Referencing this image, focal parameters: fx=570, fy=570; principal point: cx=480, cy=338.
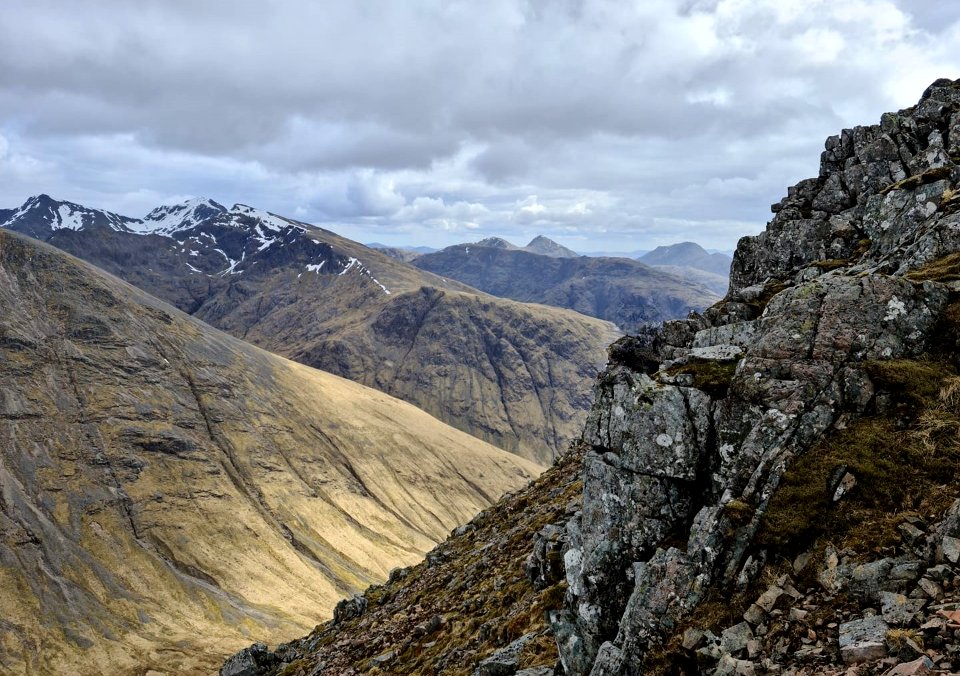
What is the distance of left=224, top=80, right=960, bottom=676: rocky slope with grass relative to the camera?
13.3m

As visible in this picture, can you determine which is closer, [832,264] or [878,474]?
[878,474]

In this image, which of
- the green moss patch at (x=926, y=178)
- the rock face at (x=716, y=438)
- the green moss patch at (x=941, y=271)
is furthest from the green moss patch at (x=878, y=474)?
the green moss patch at (x=926, y=178)

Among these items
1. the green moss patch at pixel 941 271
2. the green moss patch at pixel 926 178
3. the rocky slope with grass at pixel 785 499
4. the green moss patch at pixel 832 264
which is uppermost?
the green moss patch at pixel 926 178

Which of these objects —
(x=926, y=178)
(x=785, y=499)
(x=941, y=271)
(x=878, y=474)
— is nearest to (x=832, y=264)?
(x=926, y=178)

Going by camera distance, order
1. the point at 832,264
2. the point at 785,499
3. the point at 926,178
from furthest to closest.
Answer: the point at 832,264 < the point at 926,178 < the point at 785,499

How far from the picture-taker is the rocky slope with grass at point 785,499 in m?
13.3

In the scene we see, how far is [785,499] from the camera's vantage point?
51.9 feet

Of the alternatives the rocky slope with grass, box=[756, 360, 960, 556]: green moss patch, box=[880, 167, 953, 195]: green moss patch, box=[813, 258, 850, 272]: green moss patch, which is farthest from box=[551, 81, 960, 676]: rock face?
box=[880, 167, 953, 195]: green moss patch

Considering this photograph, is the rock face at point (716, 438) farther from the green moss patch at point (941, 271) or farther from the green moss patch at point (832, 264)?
the green moss patch at point (832, 264)

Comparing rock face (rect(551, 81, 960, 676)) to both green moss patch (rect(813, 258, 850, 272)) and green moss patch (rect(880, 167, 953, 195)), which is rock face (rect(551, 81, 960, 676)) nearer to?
green moss patch (rect(813, 258, 850, 272))

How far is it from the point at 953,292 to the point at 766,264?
2255 cm

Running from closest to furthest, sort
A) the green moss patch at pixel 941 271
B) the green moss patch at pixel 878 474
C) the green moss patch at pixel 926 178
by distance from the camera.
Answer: the green moss patch at pixel 878 474, the green moss patch at pixel 941 271, the green moss patch at pixel 926 178

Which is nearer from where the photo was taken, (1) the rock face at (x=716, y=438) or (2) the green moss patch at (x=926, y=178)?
(1) the rock face at (x=716, y=438)

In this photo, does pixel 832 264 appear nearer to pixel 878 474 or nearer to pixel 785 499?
pixel 878 474
